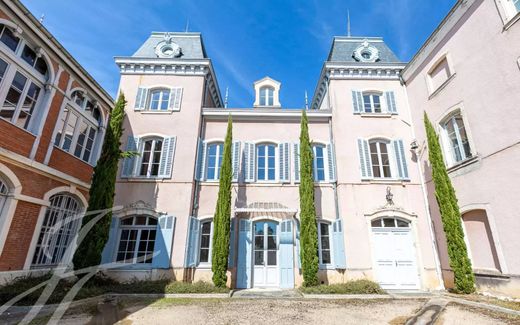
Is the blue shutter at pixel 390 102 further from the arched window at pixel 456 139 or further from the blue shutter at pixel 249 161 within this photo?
the blue shutter at pixel 249 161

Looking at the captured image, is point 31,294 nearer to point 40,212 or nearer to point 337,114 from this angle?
point 40,212

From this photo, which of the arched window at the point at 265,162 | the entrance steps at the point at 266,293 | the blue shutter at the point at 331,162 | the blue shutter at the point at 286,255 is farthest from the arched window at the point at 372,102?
the entrance steps at the point at 266,293

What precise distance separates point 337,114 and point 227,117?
468 centimetres

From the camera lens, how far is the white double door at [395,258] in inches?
353

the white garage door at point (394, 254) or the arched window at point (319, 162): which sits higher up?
the arched window at point (319, 162)

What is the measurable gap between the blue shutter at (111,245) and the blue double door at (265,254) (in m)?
4.42

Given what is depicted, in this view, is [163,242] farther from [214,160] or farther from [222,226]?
[214,160]

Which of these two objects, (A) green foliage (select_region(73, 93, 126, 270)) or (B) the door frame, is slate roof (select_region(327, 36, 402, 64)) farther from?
(A) green foliage (select_region(73, 93, 126, 270))

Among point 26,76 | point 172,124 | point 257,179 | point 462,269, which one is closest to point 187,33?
point 172,124

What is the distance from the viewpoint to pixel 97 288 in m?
7.77

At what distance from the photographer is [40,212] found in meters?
7.84

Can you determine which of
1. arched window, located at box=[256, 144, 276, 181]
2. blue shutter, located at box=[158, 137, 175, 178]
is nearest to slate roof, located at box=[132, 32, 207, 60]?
blue shutter, located at box=[158, 137, 175, 178]

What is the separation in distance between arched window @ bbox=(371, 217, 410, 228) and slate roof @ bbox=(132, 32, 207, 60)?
404 inches

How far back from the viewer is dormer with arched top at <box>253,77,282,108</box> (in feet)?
40.2
